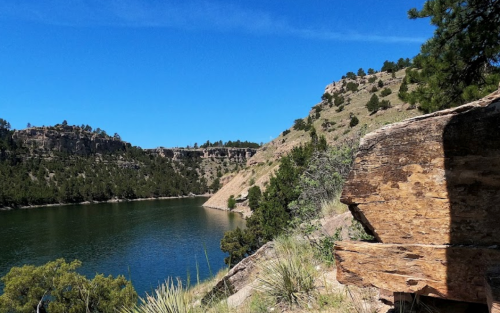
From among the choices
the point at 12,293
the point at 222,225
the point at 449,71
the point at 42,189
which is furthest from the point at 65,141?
the point at 449,71

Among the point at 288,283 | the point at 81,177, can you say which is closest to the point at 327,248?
the point at 288,283

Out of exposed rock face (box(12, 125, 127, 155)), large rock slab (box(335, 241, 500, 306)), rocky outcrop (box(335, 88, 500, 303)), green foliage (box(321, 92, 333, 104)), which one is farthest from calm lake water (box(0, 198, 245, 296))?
exposed rock face (box(12, 125, 127, 155))

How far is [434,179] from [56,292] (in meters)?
17.9

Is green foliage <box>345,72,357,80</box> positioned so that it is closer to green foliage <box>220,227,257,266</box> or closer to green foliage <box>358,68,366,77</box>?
green foliage <box>358,68,366,77</box>

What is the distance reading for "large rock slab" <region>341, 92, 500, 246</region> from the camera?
2.72m

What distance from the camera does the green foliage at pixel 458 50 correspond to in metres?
7.69

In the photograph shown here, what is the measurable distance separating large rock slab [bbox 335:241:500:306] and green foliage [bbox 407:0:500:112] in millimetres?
6118

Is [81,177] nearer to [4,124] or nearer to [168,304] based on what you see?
[4,124]

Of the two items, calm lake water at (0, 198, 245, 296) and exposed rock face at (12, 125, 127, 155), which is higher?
exposed rock face at (12, 125, 127, 155)

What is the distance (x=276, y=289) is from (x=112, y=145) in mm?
182652

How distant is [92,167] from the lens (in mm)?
134000

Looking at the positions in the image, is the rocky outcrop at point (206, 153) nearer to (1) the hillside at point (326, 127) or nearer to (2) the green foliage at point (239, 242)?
(1) the hillside at point (326, 127)

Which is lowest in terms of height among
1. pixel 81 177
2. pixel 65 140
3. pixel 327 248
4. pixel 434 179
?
pixel 327 248

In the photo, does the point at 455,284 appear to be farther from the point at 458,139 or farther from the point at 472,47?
the point at 472,47
